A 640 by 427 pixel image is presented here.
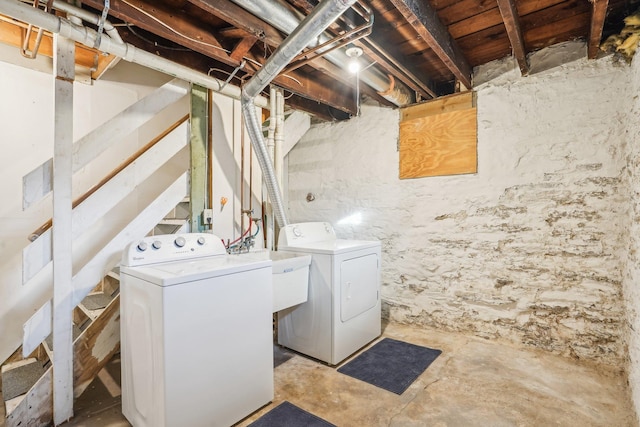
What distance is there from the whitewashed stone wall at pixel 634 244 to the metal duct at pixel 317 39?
150 centimetres

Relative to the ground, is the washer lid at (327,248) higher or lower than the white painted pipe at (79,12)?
lower

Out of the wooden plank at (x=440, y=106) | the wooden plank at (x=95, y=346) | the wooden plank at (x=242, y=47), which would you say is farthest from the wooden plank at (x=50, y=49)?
the wooden plank at (x=440, y=106)

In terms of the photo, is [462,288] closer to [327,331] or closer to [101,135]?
[327,331]

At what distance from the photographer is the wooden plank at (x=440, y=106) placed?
266 cm

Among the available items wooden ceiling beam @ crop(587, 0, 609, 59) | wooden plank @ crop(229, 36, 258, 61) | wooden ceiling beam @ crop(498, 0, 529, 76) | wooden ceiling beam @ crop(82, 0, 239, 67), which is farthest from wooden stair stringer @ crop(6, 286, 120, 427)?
wooden ceiling beam @ crop(587, 0, 609, 59)

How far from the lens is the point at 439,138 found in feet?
9.11

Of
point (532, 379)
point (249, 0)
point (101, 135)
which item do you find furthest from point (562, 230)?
point (101, 135)

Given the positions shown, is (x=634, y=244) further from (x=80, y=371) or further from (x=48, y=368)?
(x=48, y=368)

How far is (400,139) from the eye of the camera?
2990 mm

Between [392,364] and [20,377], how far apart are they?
2374mm

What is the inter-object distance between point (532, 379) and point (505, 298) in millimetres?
626

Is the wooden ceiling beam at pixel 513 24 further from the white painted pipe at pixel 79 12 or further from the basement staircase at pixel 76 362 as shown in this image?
the basement staircase at pixel 76 362

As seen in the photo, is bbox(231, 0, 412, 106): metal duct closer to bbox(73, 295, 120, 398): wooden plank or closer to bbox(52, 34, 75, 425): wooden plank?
bbox(52, 34, 75, 425): wooden plank

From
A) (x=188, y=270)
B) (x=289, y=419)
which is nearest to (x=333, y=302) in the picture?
(x=289, y=419)
